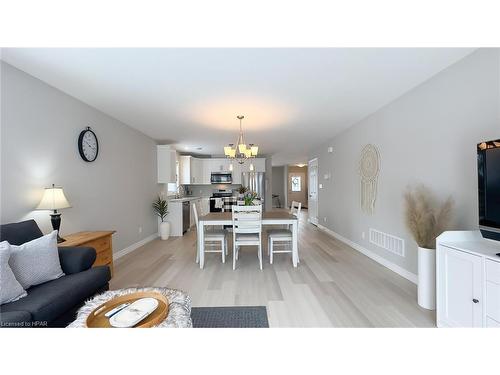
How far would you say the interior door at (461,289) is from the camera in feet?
5.11

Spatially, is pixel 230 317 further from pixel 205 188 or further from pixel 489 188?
pixel 205 188

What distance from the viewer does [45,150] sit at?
2578mm

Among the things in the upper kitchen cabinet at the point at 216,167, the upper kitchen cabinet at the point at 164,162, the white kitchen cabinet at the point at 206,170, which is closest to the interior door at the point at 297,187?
the upper kitchen cabinet at the point at 216,167

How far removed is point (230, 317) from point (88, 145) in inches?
120

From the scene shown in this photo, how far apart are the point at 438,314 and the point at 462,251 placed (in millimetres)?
632

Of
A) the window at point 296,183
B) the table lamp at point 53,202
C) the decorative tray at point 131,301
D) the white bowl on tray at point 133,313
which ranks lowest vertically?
the decorative tray at point 131,301

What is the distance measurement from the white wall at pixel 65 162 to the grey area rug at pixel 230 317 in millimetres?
2045

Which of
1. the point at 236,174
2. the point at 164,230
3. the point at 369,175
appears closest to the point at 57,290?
the point at 164,230

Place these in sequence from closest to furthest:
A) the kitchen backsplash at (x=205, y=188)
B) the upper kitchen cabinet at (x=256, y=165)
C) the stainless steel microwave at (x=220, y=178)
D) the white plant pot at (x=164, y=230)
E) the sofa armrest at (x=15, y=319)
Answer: the sofa armrest at (x=15, y=319)
the white plant pot at (x=164, y=230)
the stainless steel microwave at (x=220, y=178)
the upper kitchen cabinet at (x=256, y=165)
the kitchen backsplash at (x=205, y=188)

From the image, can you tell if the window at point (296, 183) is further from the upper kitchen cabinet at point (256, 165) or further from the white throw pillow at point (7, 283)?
the white throw pillow at point (7, 283)

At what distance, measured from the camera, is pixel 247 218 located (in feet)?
11.0
